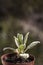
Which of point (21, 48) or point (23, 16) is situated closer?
point (21, 48)

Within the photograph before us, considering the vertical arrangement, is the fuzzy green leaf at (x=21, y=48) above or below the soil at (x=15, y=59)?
above

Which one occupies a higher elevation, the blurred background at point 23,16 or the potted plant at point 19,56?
the potted plant at point 19,56

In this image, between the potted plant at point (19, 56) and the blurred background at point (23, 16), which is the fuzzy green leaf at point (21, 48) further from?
the blurred background at point (23, 16)

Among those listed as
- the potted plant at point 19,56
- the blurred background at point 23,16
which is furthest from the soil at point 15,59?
the blurred background at point 23,16

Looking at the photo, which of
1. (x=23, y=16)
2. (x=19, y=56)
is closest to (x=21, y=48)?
(x=19, y=56)

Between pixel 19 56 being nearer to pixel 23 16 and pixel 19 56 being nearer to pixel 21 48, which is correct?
pixel 21 48

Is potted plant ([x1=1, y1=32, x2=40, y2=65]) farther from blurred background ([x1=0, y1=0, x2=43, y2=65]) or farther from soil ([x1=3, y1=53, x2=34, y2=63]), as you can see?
blurred background ([x1=0, y1=0, x2=43, y2=65])

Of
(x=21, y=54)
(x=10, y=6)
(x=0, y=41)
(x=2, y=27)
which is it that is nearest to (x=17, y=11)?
(x=10, y=6)

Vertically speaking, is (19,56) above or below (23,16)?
above

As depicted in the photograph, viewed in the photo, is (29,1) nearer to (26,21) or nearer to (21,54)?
(26,21)

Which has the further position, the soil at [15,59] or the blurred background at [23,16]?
the blurred background at [23,16]

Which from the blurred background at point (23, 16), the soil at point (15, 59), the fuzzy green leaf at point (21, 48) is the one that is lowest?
the blurred background at point (23, 16)
